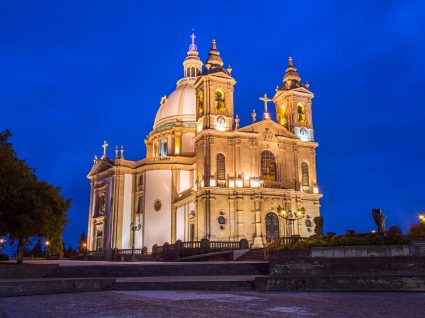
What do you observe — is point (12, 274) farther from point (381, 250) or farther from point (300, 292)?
point (381, 250)

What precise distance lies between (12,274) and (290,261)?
13.2m

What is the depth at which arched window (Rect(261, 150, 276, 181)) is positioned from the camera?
45.9 meters

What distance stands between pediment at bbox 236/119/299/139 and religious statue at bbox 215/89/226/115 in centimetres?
312

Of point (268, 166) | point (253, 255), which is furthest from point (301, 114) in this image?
point (253, 255)

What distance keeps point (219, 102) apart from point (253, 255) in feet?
65.8

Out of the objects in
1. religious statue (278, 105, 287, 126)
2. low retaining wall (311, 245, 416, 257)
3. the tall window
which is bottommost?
low retaining wall (311, 245, 416, 257)

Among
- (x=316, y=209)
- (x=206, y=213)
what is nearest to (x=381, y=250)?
(x=206, y=213)

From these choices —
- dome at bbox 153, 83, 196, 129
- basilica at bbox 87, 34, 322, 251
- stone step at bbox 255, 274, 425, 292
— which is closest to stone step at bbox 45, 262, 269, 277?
stone step at bbox 255, 274, 425, 292

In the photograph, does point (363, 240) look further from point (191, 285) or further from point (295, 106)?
point (295, 106)

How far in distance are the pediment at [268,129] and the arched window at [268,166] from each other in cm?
187

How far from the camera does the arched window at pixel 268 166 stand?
1806 inches

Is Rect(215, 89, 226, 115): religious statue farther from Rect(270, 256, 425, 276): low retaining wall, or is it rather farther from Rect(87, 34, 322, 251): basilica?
Rect(270, 256, 425, 276): low retaining wall

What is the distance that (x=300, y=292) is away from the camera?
15.1 metres

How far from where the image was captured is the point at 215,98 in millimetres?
46938
